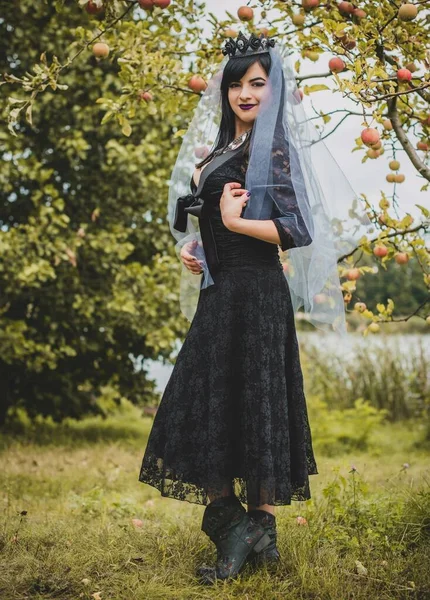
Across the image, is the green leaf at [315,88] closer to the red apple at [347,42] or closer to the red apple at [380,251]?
the red apple at [347,42]

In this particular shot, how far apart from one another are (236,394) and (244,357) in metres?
0.14

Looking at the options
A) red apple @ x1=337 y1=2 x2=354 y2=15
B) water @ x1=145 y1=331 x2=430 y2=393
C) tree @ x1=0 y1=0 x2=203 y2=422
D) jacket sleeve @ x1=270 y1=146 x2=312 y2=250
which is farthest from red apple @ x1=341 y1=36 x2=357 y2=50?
water @ x1=145 y1=331 x2=430 y2=393

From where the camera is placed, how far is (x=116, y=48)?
12.1 feet

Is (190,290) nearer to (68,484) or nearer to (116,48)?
(116,48)

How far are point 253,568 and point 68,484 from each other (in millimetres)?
2514

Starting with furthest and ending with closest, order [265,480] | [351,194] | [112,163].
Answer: [112,163]
[351,194]
[265,480]

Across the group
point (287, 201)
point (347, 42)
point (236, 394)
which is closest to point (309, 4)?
point (347, 42)

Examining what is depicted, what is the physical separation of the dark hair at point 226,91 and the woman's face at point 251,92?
0.02 m

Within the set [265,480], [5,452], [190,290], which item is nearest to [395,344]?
[5,452]

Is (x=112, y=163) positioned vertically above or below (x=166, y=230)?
above

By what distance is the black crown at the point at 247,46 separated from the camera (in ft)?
8.87

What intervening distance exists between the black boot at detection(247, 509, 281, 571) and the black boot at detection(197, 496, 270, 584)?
0.06 metres

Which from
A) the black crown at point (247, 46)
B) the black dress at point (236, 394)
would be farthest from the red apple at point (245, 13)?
the black dress at point (236, 394)

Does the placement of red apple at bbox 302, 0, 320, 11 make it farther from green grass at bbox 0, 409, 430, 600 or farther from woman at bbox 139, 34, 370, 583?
green grass at bbox 0, 409, 430, 600
